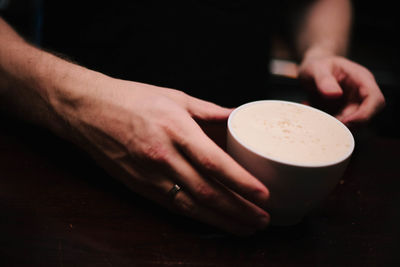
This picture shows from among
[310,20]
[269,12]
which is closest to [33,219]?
[269,12]

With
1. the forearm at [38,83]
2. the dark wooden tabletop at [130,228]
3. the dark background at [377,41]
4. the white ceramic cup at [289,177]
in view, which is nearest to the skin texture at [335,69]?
the dark wooden tabletop at [130,228]

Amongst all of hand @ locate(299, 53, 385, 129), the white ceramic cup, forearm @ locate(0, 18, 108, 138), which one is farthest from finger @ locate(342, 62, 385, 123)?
forearm @ locate(0, 18, 108, 138)

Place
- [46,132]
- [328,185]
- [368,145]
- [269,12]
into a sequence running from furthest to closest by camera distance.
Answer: [269,12] → [368,145] → [46,132] → [328,185]

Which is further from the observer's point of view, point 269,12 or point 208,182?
point 269,12

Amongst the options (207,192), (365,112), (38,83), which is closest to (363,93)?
(365,112)

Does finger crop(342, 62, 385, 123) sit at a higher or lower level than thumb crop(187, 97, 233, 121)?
higher

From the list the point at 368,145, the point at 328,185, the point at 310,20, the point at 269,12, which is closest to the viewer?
the point at 328,185

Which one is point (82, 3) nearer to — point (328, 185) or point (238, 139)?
point (238, 139)

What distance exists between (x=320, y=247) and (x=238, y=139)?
26cm

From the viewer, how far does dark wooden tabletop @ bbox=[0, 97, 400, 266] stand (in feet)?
1.68

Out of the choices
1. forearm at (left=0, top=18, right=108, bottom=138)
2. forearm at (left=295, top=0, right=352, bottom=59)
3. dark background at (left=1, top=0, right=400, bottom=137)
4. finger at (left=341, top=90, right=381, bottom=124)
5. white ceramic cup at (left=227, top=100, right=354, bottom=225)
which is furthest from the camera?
dark background at (left=1, top=0, right=400, bottom=137)

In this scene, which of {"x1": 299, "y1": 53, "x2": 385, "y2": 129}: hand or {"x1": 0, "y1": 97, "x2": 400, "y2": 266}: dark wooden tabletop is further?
{"x1": 299, "y1": 53, "x2": 385, "y2": 129}: hand

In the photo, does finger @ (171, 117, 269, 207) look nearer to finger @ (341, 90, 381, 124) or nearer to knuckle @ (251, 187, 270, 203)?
knuckle @ (251, 187, 270, 203)

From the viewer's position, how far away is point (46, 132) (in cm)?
79
